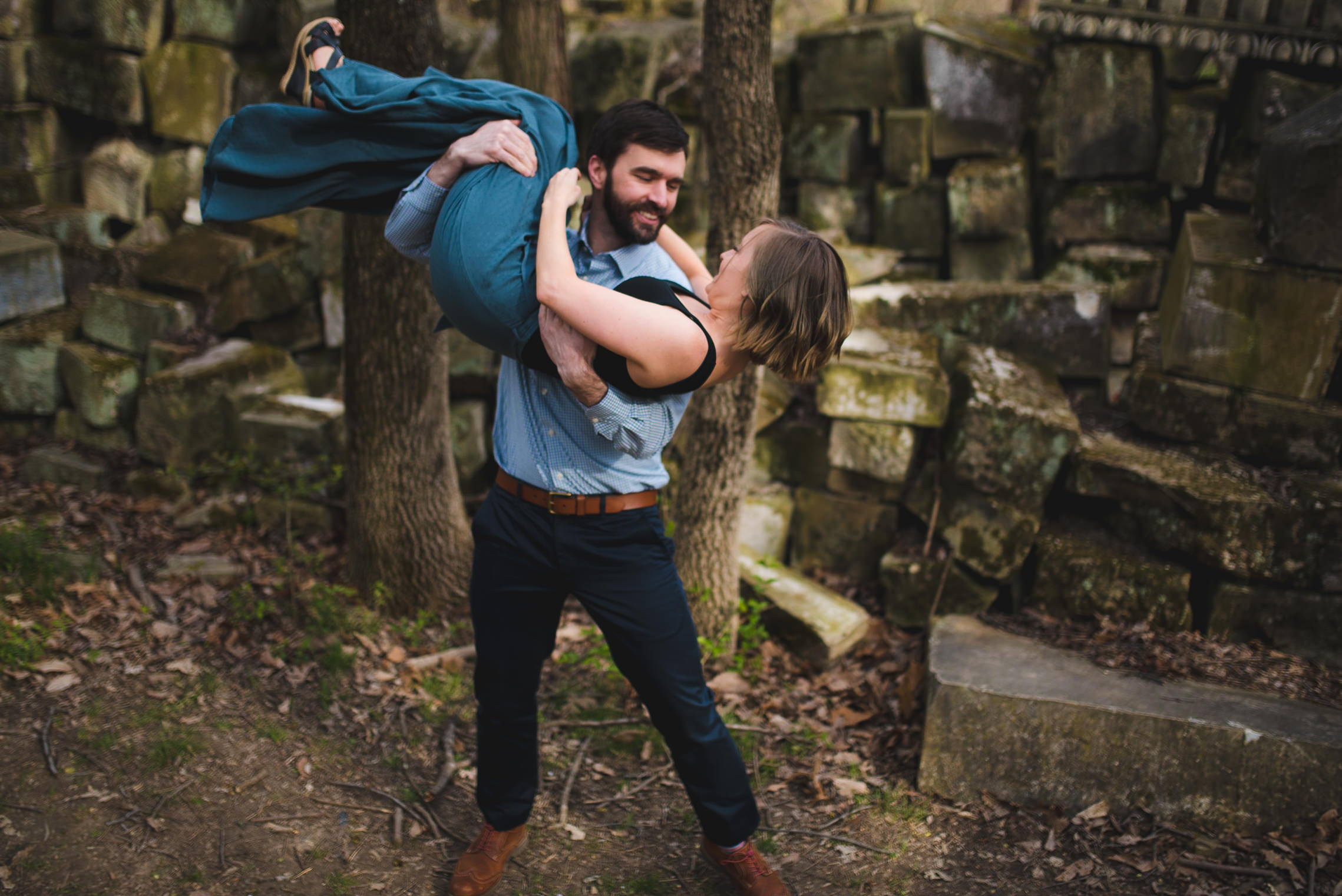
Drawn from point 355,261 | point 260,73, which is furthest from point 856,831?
point 260,73

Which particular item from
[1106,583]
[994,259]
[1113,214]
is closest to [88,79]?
[994,259]

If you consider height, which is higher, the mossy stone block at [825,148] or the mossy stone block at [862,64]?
the mossy stone block at [862,64]

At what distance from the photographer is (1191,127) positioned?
16.9 ft

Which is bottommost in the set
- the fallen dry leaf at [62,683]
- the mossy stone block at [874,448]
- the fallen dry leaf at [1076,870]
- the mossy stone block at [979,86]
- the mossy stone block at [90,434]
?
the fallen dry leaf at [1076,870]

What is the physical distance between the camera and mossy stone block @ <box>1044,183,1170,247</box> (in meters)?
5.32

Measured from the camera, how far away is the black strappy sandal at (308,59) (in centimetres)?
260

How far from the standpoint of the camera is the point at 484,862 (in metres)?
2.95

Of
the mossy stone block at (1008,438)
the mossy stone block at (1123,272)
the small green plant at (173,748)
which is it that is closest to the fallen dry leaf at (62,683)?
the small green plant at (173,748)

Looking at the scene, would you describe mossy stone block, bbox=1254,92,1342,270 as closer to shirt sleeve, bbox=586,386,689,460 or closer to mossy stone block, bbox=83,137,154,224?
shirt sleeve, bbox=586,386,689,460

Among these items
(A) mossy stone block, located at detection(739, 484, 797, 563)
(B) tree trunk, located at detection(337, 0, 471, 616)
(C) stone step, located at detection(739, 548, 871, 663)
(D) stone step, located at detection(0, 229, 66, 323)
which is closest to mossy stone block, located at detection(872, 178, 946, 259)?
(A) mossy stone block, located at detection(739, 484, 797, 563)

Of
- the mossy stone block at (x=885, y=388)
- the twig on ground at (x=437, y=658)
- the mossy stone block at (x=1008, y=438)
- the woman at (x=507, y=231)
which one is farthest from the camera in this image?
the mossy stone block at (x=885, y=388)

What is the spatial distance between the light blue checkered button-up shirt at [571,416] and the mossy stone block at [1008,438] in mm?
2306

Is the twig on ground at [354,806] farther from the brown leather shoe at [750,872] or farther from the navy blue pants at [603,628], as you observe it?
the brown leather shoe at [750,872]

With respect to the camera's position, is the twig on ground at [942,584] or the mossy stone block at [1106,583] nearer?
the mossy stone block at [1106,583]
